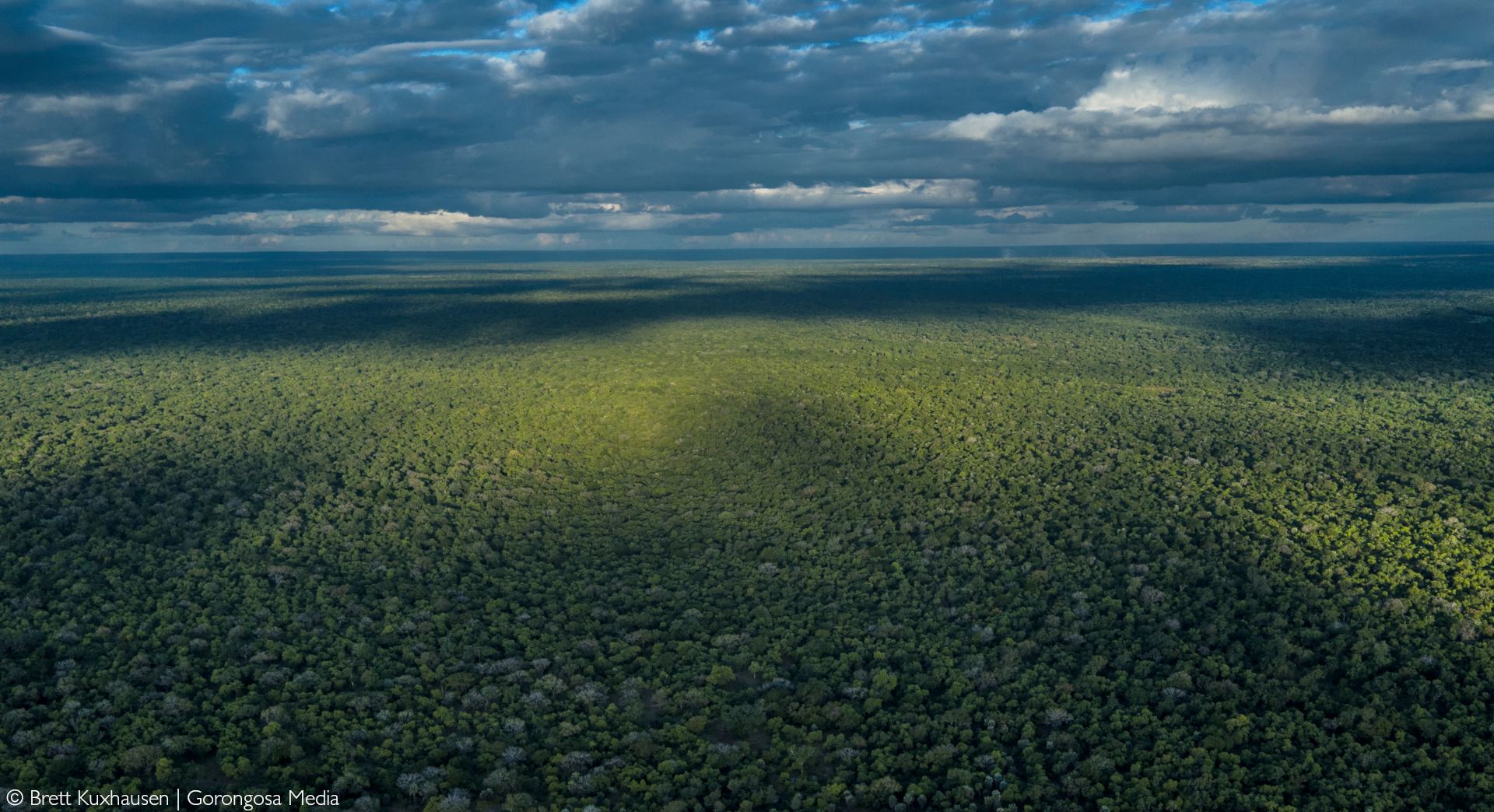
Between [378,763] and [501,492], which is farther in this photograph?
[501,492]

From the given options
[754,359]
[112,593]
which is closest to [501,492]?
[112,593]

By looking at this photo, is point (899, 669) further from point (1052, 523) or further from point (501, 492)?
point (501, 492)

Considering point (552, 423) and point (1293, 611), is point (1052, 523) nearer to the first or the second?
point (1293, 611)

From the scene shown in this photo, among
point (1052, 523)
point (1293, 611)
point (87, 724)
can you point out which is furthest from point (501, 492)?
point (1293, 611)

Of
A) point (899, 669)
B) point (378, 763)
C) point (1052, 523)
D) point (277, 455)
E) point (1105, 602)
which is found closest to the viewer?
point (378, 763)

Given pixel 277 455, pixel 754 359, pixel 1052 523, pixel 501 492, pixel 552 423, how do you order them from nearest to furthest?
1. pixel 1052 523
2. pixel 501 492
3. pixel 277 455
4. pixel 552 423
5. pixel 754 359

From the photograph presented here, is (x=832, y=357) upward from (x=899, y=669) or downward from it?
upward
